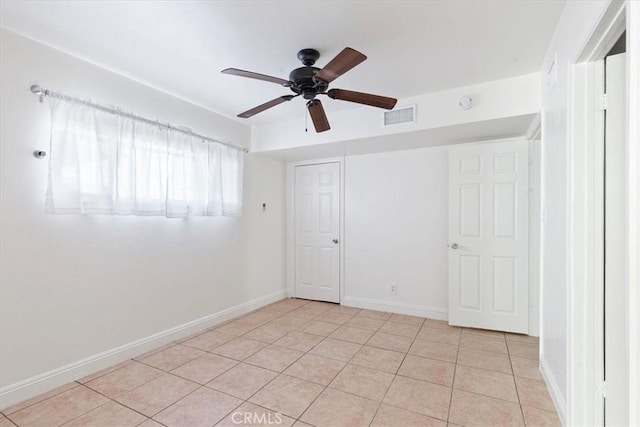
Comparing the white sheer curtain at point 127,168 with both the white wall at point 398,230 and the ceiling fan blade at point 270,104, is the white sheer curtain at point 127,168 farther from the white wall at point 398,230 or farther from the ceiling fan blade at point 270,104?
the white wall at point 398,230

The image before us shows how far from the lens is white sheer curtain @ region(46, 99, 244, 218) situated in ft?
7.49

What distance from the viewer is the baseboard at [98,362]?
2.07m

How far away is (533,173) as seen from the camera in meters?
3.22

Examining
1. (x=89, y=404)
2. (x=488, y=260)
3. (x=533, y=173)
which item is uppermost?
(x=533, y=173)

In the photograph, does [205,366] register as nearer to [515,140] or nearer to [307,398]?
[307,398]

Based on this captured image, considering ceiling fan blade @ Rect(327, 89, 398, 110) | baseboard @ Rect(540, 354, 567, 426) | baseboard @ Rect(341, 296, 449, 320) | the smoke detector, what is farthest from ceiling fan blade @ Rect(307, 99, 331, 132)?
baseboard @ Rect(341, 296, 449, 320)

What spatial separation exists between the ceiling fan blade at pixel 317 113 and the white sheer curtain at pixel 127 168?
155 centimetres

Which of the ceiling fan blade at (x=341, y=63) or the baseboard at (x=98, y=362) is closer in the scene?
the ceiling fan blade at (x=341, y=63)

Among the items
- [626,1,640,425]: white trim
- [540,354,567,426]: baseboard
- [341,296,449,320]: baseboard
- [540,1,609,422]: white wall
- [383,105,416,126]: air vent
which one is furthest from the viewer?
[341,296,449,320]: baseboard

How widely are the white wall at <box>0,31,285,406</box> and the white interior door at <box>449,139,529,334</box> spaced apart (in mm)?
2844

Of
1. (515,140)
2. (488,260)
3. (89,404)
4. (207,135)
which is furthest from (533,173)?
(89,404)

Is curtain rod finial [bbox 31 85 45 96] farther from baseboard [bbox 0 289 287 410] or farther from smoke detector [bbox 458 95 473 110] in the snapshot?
smoke detector [bbox 458 95 473 110]

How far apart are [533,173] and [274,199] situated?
131 inches

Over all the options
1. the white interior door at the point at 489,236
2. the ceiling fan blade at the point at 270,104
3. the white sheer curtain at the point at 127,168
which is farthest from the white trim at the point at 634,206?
the white sheer curtain at the point at 127,168
